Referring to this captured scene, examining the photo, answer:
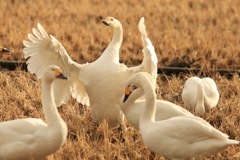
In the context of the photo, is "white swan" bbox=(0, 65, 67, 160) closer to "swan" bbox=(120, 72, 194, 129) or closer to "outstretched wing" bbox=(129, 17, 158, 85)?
"swan" bbox=(120, 72, 194, 129)

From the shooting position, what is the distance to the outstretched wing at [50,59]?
640cm

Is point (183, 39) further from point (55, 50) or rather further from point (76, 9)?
point (55, 50)

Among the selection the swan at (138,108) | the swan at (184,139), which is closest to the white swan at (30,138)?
the swan at (184,139)

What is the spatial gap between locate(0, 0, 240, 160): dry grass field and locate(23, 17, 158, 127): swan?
0.70 feet

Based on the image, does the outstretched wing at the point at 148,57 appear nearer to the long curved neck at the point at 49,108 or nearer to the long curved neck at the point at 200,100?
the long curved neck at the point at 200,100

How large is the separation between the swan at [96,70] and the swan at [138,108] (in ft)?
0.99

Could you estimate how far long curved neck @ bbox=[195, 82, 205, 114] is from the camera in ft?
23.3

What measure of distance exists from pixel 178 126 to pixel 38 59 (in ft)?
6.14

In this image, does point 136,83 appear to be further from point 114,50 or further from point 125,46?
point 125,46

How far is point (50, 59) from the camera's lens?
6.56 metres

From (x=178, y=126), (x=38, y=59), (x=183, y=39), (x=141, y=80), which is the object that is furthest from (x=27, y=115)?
(x=183, y=39)

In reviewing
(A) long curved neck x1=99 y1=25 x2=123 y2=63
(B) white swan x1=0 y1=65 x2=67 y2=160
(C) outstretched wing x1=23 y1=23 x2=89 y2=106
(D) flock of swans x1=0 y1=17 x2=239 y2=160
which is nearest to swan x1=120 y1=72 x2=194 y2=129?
(D) flock of swans x1=0 y1=17 x2=239 y2=160

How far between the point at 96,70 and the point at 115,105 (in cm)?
39

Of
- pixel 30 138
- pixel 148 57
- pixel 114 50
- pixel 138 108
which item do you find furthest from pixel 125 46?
pixel 30 138
